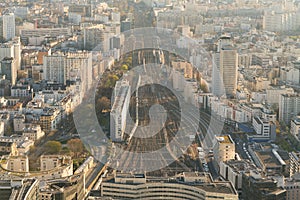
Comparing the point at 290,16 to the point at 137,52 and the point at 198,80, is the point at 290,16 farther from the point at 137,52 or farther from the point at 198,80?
the point at 198,80

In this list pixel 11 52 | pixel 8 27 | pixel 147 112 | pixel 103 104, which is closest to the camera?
pixel 147 112

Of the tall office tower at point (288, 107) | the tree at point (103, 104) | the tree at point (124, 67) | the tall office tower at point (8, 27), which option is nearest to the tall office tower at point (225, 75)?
the tall office tower at point (288, 107)

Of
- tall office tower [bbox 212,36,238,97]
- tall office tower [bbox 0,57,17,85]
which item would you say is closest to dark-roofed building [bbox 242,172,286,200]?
tall office tower [bbox 212,36,238,97]

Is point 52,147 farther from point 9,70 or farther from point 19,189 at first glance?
point 9,70

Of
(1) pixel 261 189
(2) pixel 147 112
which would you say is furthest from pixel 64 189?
(2) pixel 147 112

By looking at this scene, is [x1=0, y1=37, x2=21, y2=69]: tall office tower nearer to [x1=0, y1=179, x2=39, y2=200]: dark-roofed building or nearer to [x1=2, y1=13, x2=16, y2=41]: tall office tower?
[x1=2, y1=13, x2=16, y2=41]: tall office tower

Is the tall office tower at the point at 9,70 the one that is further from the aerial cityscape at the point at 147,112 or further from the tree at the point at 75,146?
the tree at the point at 75,146
